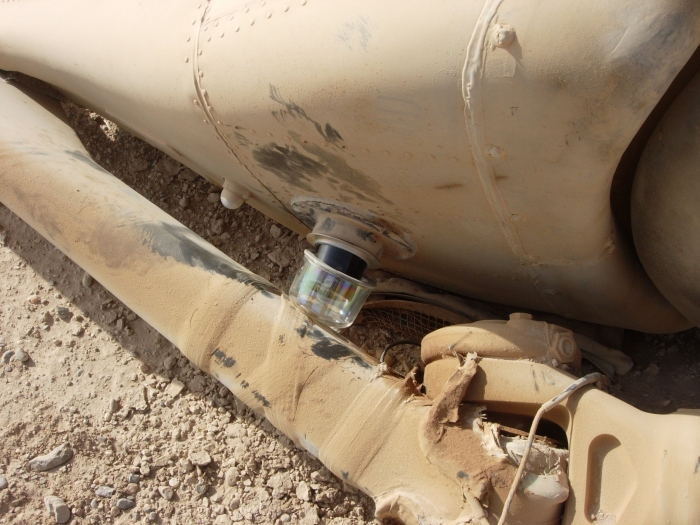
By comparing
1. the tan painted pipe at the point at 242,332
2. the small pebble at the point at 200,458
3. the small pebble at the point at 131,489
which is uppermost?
the tan painted pipe at the point at 242,332

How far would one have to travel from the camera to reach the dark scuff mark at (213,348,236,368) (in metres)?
1.26

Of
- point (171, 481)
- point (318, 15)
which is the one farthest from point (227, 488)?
point (318, 15)

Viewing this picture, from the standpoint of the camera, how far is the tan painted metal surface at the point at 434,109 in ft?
2.70

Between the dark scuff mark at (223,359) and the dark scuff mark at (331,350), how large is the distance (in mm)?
181

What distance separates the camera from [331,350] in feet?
4.03

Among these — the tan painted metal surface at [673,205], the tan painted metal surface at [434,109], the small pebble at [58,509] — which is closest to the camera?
the tan painted metal surface at [434,109]

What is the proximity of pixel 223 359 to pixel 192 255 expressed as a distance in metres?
0.26

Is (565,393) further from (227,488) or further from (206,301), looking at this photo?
(227,488)

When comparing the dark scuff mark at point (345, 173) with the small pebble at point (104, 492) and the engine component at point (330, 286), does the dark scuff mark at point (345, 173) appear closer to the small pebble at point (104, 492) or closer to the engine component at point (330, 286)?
the engine component at point (330, 286)

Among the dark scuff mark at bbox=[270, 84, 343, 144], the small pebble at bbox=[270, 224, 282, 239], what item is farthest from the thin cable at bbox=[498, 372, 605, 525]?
the small pebble at bbox=[270, 224, 282, 239]

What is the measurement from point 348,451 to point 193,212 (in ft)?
3.67

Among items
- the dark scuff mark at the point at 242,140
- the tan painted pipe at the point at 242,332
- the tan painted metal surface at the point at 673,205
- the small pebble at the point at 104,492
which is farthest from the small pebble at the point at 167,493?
the tan painted metal surface at the point at 673,205

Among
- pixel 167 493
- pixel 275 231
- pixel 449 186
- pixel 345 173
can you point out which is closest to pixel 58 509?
pixel 167 493

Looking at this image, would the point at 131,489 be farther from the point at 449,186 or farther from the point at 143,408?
the point at 449,186
